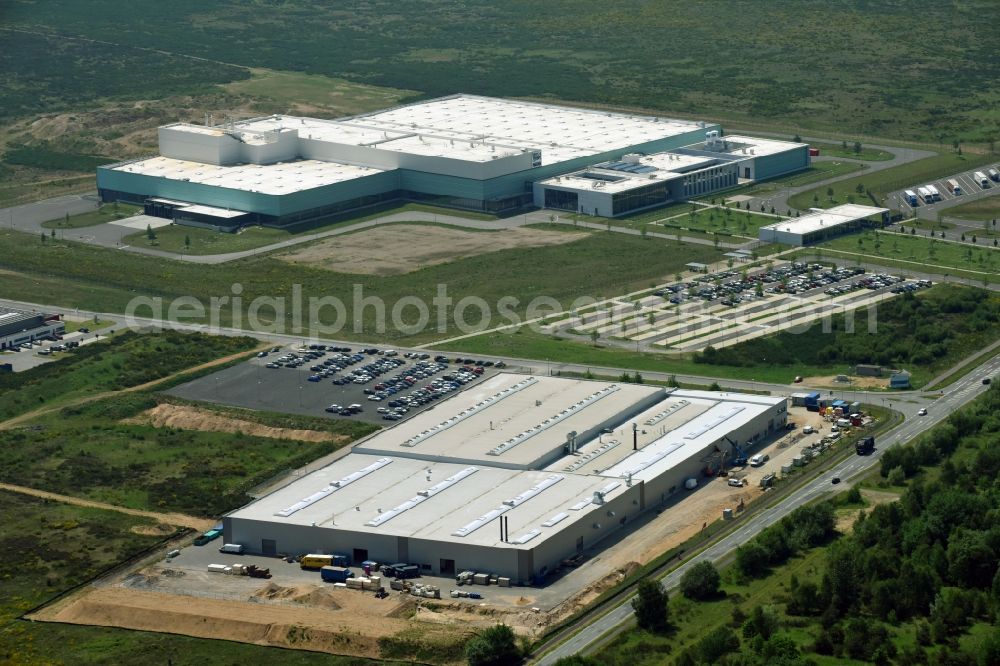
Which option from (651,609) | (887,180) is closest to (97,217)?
(887,180)

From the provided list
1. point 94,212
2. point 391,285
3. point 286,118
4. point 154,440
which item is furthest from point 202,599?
point 286,118

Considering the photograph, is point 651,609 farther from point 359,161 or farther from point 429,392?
point 359,161

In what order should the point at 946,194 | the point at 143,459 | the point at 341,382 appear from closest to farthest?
the point at 143,459 → the point at 341,382 → the point at 946,194

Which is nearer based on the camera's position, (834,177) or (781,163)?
(834,177)

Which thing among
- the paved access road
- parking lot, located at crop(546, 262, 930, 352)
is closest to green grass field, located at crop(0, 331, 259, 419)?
the paved access road

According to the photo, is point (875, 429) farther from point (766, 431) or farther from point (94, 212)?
point (94, 212)
